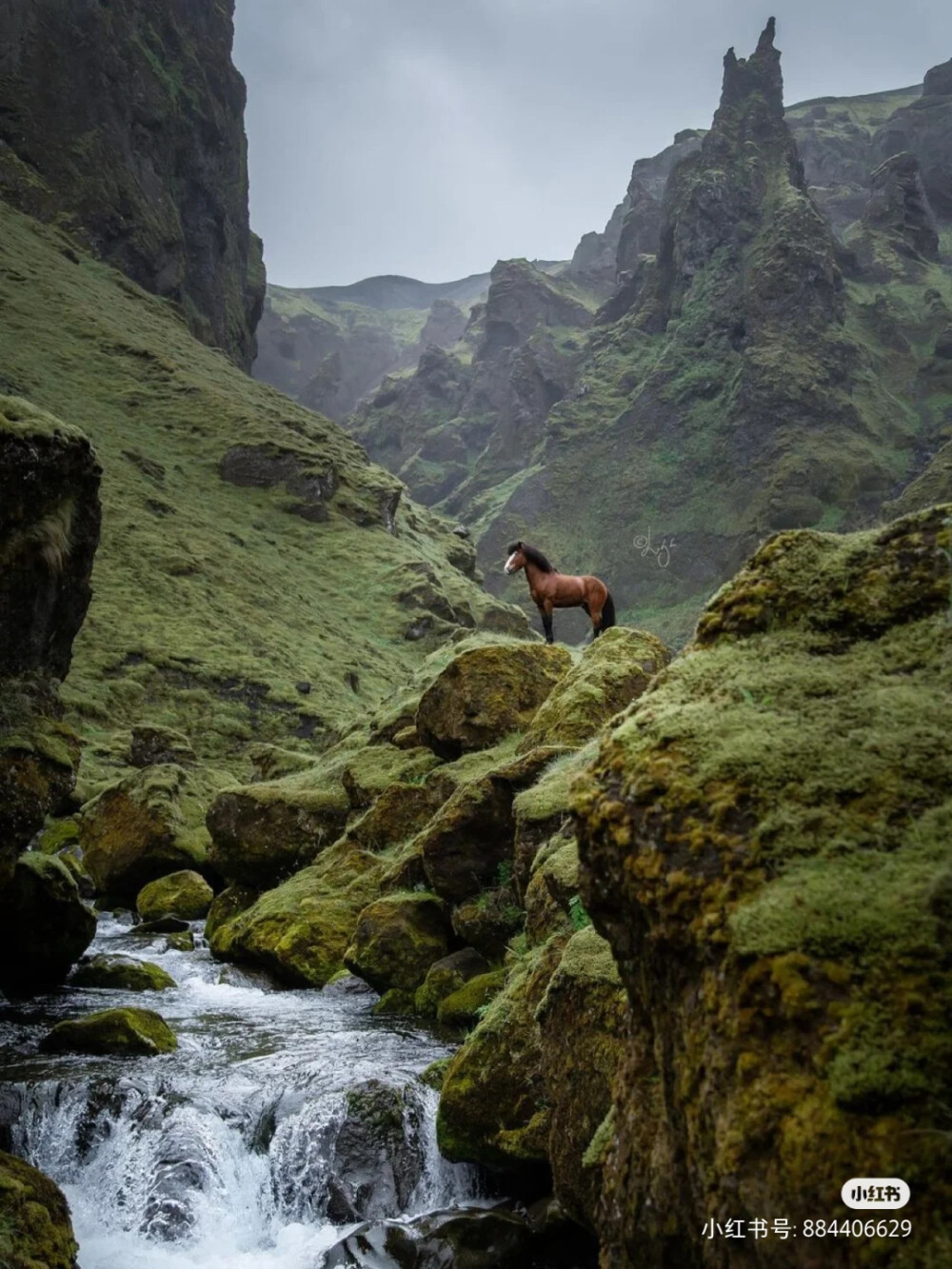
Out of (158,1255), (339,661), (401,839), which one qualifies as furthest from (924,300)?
(158,1255)

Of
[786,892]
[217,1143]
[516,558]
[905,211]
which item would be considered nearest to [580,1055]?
[786,892]

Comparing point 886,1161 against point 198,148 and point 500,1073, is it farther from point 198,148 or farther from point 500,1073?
point 198,148

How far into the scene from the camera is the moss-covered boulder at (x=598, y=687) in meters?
15.1

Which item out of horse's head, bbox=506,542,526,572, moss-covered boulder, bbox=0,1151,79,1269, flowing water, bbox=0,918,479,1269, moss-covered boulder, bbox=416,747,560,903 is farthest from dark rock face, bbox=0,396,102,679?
horse's head, bbox=506,542,526,572

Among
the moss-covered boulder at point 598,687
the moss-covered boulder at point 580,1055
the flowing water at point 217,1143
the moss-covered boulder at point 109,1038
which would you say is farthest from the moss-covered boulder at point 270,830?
the moss-covered boulder at point 580,1055

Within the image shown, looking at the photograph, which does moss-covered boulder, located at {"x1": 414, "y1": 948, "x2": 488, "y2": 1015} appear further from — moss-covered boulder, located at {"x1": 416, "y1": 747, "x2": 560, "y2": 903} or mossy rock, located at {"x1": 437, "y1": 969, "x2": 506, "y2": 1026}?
moss-covered boulder, located at {"x1": 416, "y1": 747, "x2": 560, "y2": 903}

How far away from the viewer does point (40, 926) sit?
53.8 ft

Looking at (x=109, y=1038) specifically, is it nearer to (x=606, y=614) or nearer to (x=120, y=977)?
(x=120, y=977)

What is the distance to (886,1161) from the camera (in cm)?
344

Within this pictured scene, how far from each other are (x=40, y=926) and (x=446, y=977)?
7.65 m

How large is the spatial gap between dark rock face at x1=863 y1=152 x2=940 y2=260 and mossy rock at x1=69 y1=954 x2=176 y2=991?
192 meters

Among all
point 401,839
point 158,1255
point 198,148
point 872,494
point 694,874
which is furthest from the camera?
point 198,148

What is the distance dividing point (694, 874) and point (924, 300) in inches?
7077

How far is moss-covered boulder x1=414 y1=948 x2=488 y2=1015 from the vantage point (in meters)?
14.2
